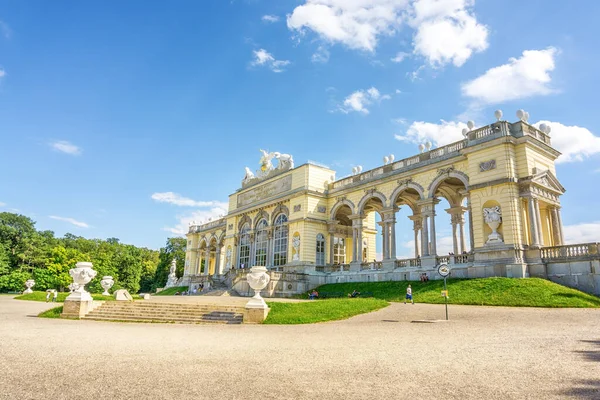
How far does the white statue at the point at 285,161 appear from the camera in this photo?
41.3 m

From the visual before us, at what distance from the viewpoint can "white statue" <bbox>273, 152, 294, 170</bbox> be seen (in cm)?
4128

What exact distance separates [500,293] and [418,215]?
51.8 feet

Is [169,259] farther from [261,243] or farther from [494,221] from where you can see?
[494,221]

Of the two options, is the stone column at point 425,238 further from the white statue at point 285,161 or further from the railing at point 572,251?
the white statue at point 285,161

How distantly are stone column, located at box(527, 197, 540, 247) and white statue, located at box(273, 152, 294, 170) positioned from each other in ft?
76.0

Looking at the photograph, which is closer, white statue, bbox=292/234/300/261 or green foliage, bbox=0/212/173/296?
white statue, bbox=292/234/300/261

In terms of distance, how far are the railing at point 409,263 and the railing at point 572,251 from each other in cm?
838

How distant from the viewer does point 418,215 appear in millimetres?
35500

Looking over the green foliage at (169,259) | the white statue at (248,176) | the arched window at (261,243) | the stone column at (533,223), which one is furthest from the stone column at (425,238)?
the green foliage at (169,259)

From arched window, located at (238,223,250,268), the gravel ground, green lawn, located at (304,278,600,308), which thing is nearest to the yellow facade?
arched window, located at (238,223,250,268)

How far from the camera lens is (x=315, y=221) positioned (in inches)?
1441

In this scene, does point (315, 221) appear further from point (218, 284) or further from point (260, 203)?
point (218, 284)

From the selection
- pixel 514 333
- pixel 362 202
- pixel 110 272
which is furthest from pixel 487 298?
pixel 110 272

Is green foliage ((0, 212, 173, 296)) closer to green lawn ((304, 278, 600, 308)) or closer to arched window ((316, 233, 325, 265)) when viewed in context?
arched window ((316, 233, 325, 265))
